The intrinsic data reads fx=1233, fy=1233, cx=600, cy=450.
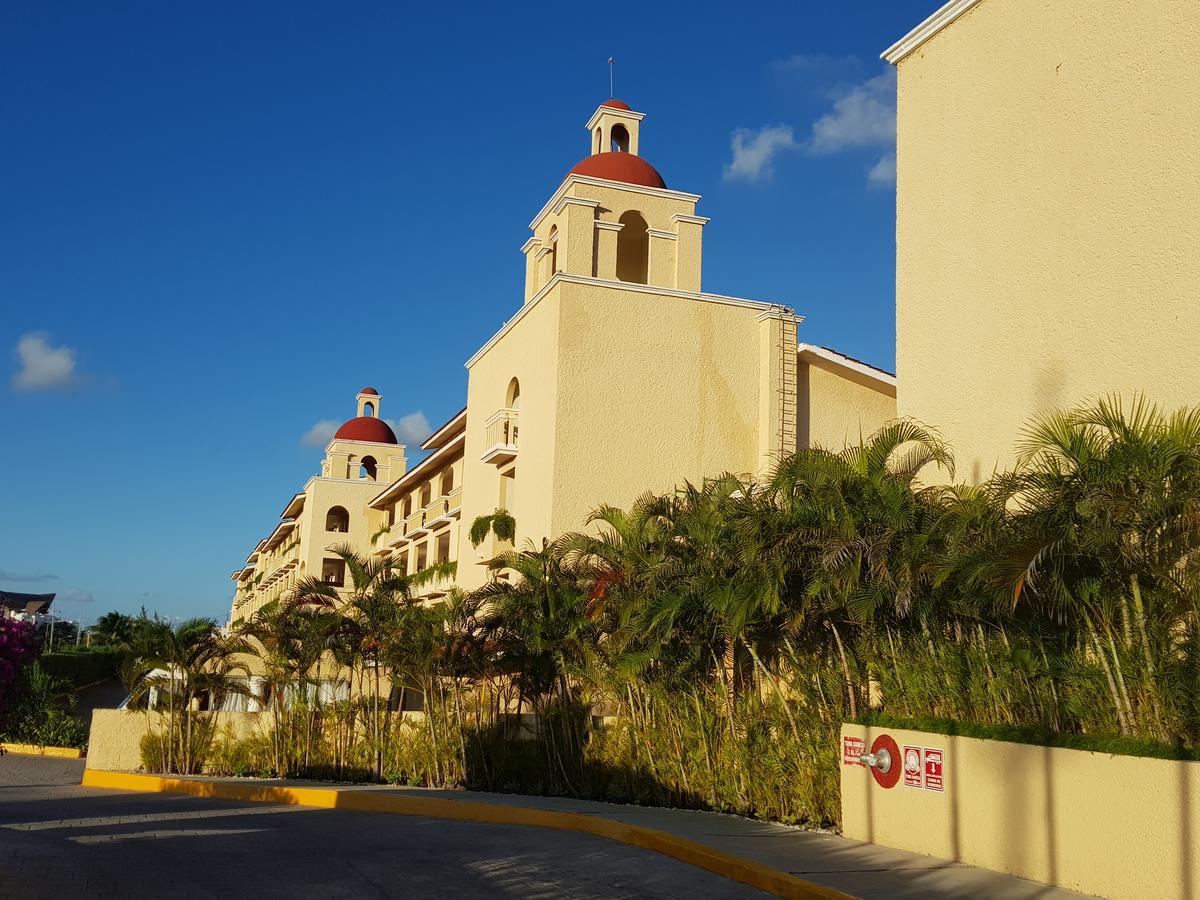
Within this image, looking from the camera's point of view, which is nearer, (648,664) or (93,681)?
(648,664)

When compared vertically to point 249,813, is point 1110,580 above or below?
above

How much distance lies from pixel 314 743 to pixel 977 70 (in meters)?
16.7

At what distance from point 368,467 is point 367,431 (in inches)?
67.9

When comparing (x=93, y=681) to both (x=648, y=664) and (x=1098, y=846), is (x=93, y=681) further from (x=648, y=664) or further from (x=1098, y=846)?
(x=1098, y=846)

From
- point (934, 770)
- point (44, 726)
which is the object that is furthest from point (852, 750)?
point (44, 726)

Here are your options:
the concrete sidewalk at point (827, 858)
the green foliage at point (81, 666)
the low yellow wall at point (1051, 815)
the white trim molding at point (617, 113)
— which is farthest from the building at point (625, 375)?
the green foliage at point (81, 666)

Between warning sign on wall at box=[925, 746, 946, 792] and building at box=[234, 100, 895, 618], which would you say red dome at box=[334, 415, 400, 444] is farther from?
warning sign on wall at box=[925, 746, 946, 792]

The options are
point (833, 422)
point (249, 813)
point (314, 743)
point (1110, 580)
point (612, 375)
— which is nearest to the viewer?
point (1110, 580)

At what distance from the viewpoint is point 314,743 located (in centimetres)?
2372

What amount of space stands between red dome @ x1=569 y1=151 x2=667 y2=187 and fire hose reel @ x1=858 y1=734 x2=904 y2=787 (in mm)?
19024

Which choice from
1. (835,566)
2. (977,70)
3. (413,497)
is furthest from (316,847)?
(413,497)

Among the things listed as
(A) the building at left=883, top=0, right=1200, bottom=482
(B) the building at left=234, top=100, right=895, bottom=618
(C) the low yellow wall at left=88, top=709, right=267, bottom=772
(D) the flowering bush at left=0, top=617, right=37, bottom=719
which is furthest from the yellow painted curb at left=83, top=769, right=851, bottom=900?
(B) the building at left=234, top=100, right=895, bottom=618

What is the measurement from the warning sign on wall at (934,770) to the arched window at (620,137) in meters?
21.7

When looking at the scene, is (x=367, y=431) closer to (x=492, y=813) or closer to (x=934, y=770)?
(x=492, y=813)
